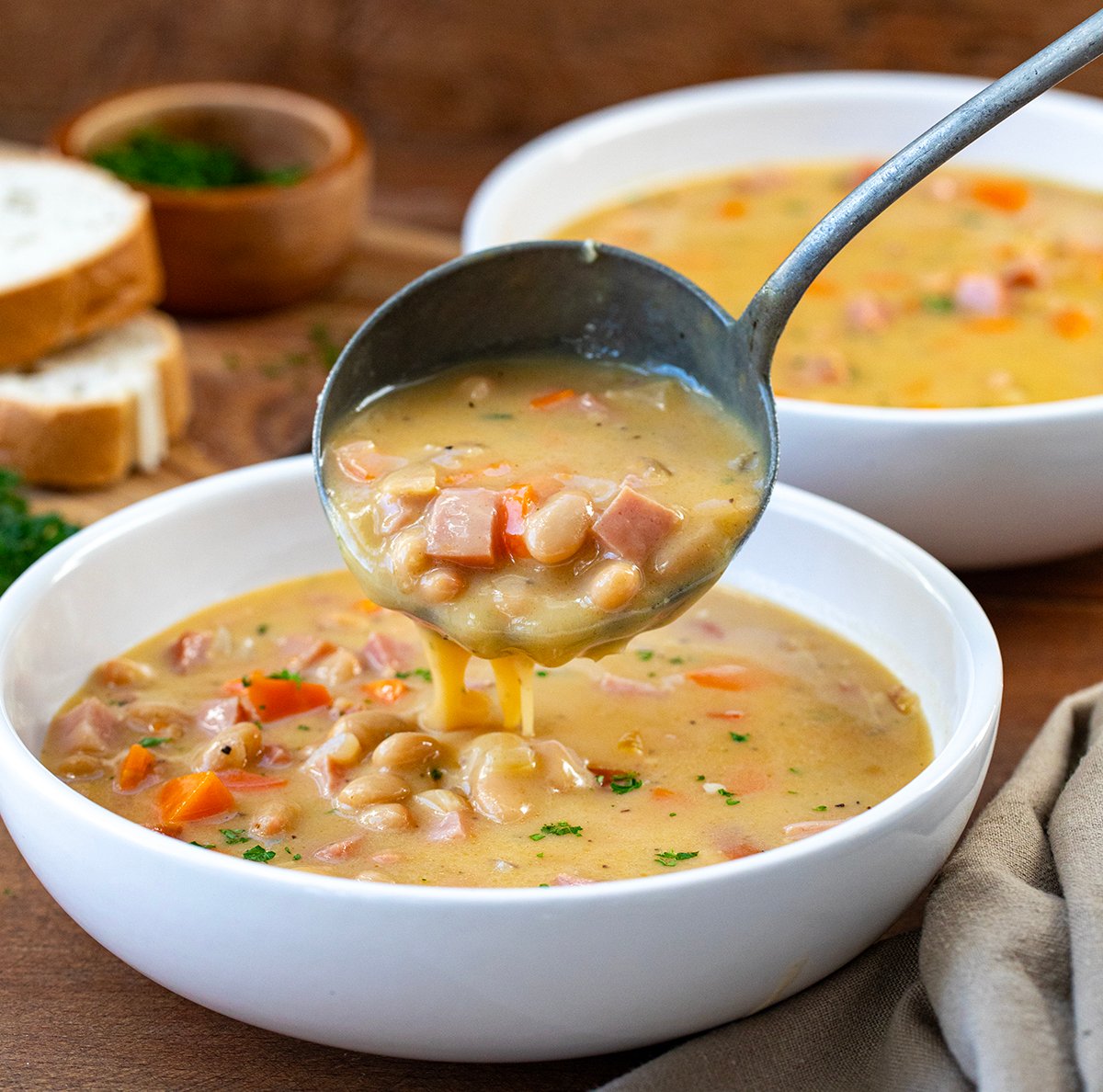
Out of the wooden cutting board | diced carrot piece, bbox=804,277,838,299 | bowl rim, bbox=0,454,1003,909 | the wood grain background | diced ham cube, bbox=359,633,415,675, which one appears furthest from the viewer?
the wood grain background

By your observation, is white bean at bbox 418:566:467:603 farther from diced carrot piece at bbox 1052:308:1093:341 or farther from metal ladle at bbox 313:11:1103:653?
diced carrot piece at bbox 1052:308:1093:341

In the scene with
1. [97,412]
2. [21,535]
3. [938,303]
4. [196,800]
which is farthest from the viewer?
[938,303]

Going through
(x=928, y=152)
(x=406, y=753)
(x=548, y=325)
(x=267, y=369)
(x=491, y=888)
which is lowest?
(x=267, y=369)

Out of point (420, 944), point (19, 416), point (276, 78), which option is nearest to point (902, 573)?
point (420, 944)

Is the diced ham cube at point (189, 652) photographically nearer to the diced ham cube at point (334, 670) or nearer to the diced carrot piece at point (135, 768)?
the diced ham cube at point (334, 670)

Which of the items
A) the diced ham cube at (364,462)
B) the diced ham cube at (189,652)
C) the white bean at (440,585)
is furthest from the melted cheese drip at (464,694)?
the diced ham cube at (189,652)

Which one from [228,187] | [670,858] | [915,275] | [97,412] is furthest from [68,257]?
[670,858]

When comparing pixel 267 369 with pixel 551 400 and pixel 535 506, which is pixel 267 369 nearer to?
pixel 551 400

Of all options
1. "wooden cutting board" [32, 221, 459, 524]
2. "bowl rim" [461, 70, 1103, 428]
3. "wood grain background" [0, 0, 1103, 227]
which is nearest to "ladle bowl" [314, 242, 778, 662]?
"bowl rim" [461, 70, 1103, 428]
